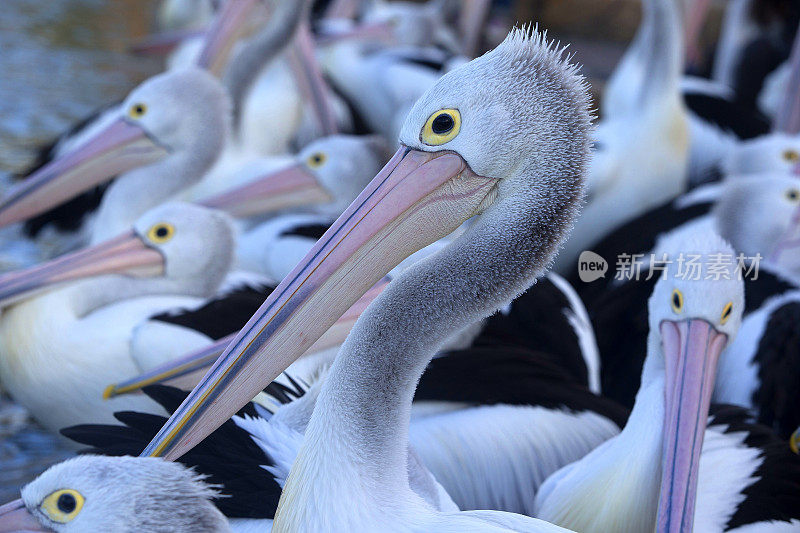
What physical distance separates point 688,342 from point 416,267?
0.67 metres

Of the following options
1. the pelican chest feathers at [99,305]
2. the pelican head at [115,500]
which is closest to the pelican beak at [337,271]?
the pelican head at [115,500]

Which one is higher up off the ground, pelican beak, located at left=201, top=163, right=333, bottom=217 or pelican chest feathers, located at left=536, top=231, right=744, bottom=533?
pelican beak, located at left=201, top=163, right=333, bottom=217

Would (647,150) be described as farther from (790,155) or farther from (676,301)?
(676,301)

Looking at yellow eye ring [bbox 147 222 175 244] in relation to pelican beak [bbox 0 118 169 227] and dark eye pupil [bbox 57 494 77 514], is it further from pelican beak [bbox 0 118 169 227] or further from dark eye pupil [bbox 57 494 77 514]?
dark eye pupil [bbox 57 494 77 514]

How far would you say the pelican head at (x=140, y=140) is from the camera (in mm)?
3215

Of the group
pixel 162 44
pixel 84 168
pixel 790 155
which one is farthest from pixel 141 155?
pixel 162 44

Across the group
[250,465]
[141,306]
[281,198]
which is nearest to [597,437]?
[250,465]

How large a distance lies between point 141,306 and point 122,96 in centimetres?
295

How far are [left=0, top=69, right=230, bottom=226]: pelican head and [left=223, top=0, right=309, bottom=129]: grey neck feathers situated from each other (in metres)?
0.70

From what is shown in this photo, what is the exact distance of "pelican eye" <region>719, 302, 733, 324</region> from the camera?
207 cm

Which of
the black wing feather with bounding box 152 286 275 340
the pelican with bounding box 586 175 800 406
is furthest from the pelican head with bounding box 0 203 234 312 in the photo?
the pelican with bounding box 586 175 800 406

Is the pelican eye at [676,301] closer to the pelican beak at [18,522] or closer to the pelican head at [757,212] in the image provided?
the pelican beak at [18,522]

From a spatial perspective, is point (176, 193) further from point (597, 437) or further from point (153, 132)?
point (597, 437)

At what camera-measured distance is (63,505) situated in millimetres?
1569
